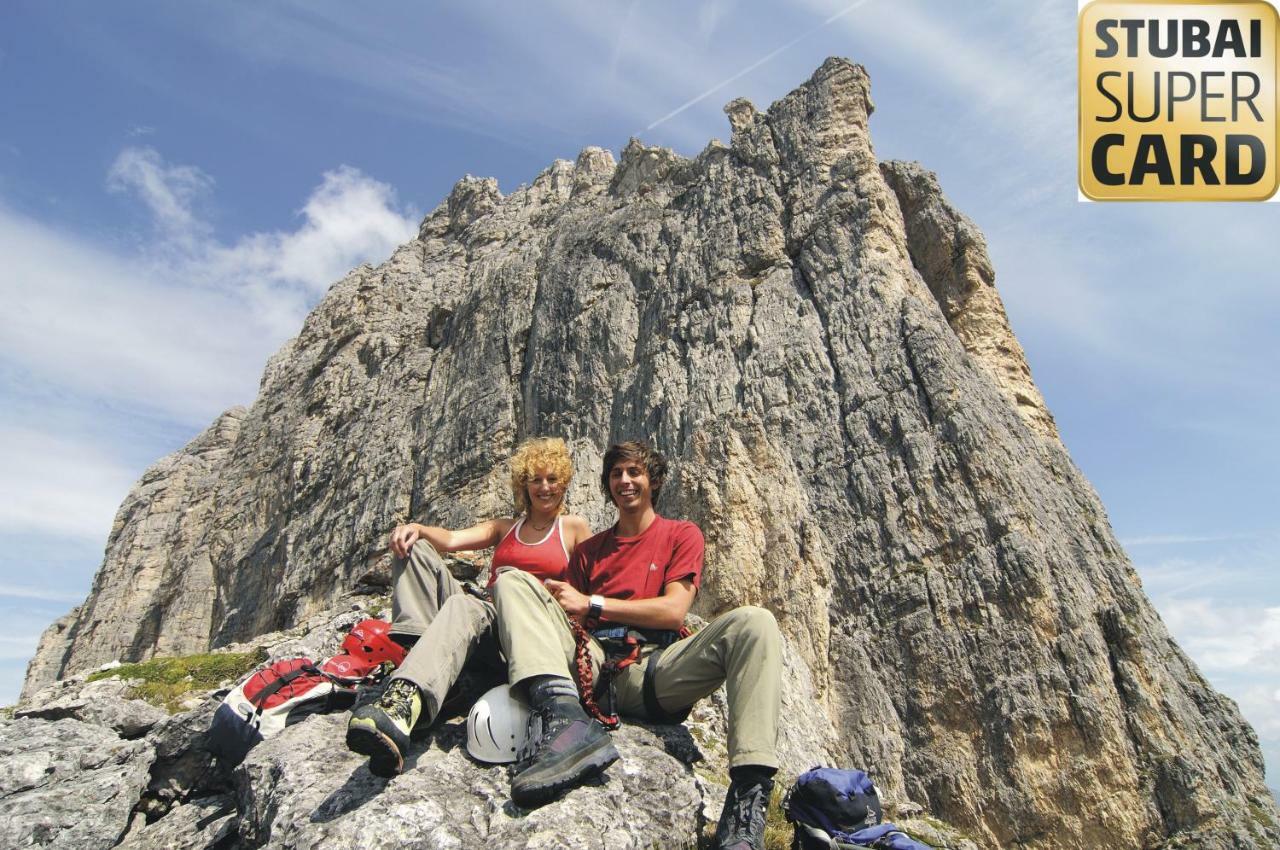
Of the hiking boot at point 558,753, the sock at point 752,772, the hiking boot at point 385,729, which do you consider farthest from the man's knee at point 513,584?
the sock at point 752,772

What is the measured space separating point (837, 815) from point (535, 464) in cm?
364

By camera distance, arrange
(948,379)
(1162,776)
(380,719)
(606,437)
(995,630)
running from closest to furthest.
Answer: (380,719)
(1162,776)
(995,630)
(948,379)
(606,437)

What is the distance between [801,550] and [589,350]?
1503 centimetres

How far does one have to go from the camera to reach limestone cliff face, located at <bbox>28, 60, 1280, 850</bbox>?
18.2 m

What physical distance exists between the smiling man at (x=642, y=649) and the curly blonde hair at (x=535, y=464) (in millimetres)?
446

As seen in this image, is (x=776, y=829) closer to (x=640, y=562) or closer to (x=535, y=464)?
(x=640, y=562)

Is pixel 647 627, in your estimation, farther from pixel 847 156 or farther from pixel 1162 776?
pixel 847 156

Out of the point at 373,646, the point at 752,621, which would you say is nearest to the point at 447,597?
the point at 373,646

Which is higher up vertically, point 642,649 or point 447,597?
point 447,597

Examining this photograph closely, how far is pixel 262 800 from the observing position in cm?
506

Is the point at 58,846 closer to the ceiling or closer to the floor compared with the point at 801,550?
closer to the floor

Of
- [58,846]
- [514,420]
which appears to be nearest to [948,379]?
[514,420]

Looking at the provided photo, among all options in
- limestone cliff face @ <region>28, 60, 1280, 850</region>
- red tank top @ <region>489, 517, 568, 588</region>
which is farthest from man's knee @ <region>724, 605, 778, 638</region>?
limestone cliff face @ <region>28, 60, 1280, 850</region>

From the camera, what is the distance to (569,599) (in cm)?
591
